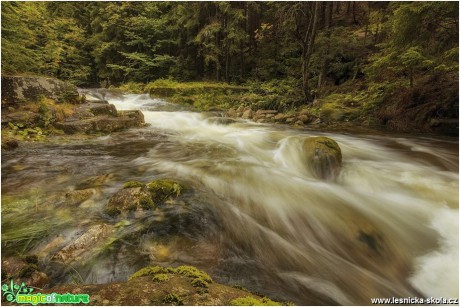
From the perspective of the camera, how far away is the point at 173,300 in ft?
6.13

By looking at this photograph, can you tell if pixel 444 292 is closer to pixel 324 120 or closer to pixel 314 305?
pixel 314 305

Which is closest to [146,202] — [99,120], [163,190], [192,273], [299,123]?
[163,190]

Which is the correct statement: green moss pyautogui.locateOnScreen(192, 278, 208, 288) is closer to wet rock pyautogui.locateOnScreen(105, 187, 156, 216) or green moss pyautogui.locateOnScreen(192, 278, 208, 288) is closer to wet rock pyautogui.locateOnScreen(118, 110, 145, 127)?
wet rock pyautogui.locateOnScreen(105, 187, 156, 216)

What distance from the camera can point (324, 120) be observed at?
35.2ft

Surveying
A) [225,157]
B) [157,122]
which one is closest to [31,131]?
[157,122]

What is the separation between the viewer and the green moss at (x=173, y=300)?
1.86 m

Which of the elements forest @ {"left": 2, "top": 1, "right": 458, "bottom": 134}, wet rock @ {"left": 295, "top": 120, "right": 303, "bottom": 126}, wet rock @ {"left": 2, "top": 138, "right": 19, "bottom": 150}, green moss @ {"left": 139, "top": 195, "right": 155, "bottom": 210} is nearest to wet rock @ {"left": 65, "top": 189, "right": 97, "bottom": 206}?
green moss @ {"left": 139, "top": 195, "right": 155, "bottom": 210}

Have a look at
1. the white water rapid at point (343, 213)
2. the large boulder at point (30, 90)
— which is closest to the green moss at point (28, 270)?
the white water rapid at point (343, 213)

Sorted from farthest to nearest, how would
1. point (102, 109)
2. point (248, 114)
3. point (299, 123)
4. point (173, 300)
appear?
point (248, 114)
point (299, 123)
point (102, 109)
point (173, 300)

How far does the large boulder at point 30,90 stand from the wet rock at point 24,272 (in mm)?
6391

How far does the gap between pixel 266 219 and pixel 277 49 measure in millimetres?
18355

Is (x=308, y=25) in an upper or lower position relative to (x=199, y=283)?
upper

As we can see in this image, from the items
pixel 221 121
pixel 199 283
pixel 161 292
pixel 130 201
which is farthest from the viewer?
pixel 221 121

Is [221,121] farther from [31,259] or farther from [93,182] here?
[31,259]
